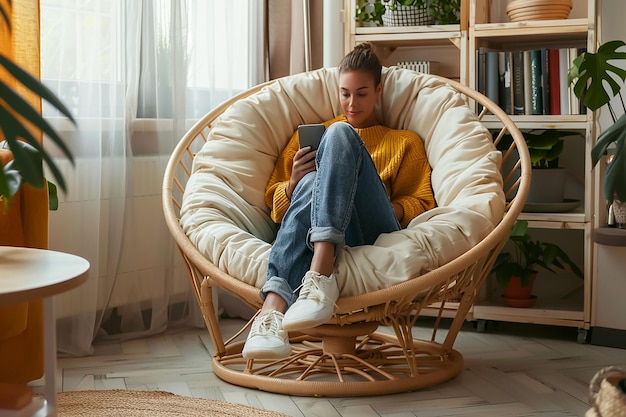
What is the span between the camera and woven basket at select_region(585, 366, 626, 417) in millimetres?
1161

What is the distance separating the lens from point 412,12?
3.14m

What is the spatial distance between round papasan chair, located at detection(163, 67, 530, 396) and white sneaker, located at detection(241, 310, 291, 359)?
0.13 m

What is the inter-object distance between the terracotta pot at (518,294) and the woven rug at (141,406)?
1.31m

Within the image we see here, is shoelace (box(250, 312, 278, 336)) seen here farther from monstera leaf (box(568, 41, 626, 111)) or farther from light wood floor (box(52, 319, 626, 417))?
monstera leaf (box(568, 41, 626, 111))

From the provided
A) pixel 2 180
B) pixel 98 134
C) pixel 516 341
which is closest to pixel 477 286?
pixel 516 341

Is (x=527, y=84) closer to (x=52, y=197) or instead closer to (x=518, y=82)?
(x=518, y=82)

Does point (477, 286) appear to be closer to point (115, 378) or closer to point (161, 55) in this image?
point (115, 378)

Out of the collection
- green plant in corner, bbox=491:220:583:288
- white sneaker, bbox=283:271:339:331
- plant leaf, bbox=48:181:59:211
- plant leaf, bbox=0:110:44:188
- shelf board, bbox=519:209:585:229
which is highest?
plant leaf, bbox=0:110:44:188

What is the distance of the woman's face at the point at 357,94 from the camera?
2.61 metres

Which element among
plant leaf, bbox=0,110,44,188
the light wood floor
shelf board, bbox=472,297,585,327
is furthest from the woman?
plant leaf, bbox=0,110,44,188

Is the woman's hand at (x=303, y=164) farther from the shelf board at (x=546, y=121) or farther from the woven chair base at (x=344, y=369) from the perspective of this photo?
the shelf board at (x=546, y=121)

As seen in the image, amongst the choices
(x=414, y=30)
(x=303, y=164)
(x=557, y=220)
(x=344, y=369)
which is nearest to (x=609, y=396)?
(x=344, y=369)

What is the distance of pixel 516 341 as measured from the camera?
2947mm

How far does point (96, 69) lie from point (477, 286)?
4.63 ft
